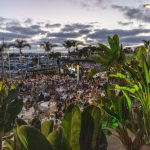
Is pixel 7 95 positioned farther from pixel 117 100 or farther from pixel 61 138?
pixel 61 138

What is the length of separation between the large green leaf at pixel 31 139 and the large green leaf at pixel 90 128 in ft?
1.00

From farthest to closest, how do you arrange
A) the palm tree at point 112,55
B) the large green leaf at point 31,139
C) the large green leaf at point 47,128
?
the palm tree at point 112,55 < the large green leaf at point 47,128 < the large green leaf at point 31,139

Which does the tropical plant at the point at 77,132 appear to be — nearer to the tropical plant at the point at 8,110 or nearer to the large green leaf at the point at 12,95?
the tropical plant at the point at 8,110

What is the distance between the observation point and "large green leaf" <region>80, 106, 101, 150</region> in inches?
77.9

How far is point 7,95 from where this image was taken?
554cm

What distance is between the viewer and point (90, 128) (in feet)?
6.53

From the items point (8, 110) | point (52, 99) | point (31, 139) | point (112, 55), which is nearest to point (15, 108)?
point (8, 110)

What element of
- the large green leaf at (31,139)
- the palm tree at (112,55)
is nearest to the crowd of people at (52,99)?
the palm tree at (112,55)

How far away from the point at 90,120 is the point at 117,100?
379 cm

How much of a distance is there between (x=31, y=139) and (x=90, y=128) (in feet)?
1.45

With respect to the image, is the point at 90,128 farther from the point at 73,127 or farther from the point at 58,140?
the point at 58,140

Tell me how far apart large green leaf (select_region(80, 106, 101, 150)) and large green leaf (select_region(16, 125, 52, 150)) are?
0.31 m

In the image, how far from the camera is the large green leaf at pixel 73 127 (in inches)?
77.7

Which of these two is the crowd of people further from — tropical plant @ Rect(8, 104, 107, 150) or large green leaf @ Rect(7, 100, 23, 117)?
tropical plant @ Rect(8, 104, 107, 150)
